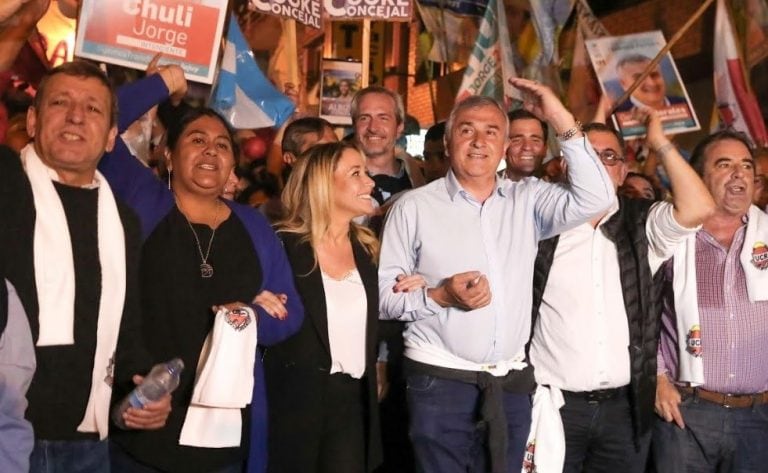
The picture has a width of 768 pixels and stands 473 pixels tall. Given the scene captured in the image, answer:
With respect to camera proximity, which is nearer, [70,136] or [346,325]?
[70,136]

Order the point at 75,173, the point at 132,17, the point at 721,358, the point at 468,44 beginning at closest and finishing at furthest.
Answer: the point at 75,173 < the point at 721,358 < the point at 132,17 < the point at 468,44

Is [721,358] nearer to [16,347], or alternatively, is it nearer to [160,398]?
[160,398]

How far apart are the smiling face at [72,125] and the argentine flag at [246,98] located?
10.4 ft

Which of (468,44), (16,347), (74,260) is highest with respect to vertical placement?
(468,44)

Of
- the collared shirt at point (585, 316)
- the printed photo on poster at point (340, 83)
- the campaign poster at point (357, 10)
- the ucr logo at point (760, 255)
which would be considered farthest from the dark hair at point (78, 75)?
the printed photo on poster at point (340, 83)

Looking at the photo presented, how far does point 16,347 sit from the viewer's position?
8.63ft

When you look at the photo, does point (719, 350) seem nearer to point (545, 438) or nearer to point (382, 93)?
point (545, 438)

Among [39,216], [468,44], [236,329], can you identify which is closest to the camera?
[39,216]

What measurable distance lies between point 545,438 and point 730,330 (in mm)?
1168

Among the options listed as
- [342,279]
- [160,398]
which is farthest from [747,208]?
[160,398]

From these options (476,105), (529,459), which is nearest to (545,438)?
(529,459)

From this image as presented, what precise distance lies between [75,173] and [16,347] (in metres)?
0.74

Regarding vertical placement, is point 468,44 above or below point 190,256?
above

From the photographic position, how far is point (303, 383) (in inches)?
159
